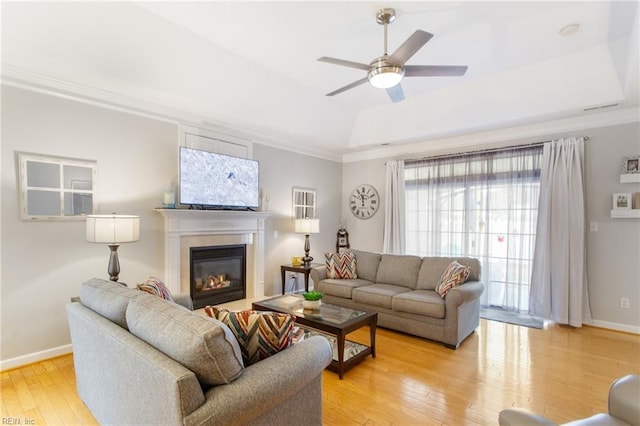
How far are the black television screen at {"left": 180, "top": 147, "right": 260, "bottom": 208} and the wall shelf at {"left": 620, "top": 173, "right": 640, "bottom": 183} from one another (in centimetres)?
475

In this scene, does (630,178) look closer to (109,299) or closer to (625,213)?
(625,213)

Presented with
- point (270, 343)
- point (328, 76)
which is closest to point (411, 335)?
point (270, 343)

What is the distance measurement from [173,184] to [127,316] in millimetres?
2602

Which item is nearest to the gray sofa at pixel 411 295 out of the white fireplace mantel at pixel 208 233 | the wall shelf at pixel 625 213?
the white fireplace mantel at pixel 208 233

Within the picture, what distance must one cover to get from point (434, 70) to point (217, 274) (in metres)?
3.76

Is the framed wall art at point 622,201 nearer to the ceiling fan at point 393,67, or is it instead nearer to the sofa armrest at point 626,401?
the ceiling fan at point 393,67

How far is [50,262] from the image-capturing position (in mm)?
3029

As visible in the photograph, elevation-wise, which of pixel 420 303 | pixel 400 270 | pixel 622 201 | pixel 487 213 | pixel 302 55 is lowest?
pixel 420 303

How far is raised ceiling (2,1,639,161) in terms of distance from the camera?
2.67m

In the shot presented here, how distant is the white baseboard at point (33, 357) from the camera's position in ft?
9.21

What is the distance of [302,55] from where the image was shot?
11.3 ft

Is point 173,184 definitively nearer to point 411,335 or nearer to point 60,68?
point 60,68

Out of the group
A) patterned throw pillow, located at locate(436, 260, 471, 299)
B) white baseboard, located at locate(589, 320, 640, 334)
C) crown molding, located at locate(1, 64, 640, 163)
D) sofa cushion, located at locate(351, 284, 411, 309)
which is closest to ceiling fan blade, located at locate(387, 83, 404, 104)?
patterned throw pillow, located at locate(436, 260, 471, 299)

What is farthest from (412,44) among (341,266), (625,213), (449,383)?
(625,213)
